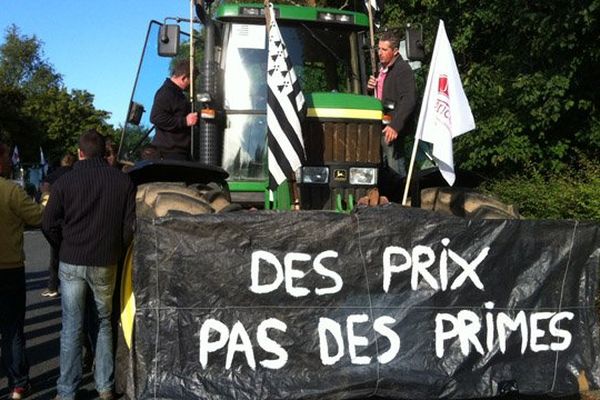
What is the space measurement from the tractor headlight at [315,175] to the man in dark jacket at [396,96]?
58 centimetres

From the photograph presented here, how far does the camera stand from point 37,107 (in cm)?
6078

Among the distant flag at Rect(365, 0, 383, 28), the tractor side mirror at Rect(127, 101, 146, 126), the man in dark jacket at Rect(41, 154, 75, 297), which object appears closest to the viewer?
the distant flag at Rect(365, 0, 383, 28)

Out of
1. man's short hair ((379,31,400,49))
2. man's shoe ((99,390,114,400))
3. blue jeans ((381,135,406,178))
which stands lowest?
man's shoe ((99,390,114,400))

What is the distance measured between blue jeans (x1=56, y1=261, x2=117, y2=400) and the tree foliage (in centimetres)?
4819

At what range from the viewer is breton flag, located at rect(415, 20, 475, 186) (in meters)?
5.49

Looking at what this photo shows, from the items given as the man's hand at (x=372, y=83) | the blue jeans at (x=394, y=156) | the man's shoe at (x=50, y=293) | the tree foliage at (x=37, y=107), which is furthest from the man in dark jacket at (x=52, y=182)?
the tree foliage at (x=37, y=107)

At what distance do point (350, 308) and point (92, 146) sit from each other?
88.7 inches

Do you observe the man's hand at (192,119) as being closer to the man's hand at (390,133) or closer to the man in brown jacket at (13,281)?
the man in brown jacket at (13,281)

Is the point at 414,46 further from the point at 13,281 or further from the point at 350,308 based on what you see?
the point at 13,281

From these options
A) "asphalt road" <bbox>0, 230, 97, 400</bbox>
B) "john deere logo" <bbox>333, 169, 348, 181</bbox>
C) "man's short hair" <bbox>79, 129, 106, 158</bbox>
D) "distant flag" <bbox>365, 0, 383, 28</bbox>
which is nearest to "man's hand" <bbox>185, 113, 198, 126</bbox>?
"man's short hair" <bbox>79, 129, 106, 158</bbox>

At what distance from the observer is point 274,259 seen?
15.2 feet

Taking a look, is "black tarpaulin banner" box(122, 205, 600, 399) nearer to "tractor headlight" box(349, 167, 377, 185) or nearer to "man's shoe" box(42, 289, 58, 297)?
"tractor headlight" box(349, 167, 377, 185)

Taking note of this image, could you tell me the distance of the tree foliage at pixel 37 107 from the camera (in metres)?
52.6

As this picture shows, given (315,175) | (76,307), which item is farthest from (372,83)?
(76,307)
